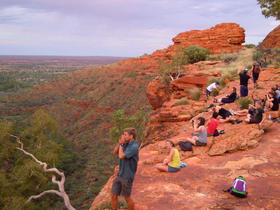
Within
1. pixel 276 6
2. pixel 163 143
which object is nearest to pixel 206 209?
pixel 163 143

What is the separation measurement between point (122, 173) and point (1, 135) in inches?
903

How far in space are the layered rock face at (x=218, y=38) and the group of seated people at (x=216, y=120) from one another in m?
20.8

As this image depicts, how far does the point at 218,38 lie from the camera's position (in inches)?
1368

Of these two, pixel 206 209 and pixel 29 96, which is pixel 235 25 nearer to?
pixel 206 209

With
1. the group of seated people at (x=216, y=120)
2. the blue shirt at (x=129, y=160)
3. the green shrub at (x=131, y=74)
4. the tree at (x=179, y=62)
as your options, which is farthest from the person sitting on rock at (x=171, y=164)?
the green shrub at (x=131, y=74)

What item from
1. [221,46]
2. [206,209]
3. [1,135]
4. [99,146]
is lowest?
[99,146]

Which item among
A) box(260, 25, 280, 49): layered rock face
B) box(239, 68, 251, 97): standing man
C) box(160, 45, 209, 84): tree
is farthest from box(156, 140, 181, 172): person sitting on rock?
box(260, 25, 280, 49): layered rock face

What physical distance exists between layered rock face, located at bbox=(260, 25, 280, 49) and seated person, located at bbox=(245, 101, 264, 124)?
59.8 feet

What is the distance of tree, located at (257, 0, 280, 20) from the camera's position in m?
20.2

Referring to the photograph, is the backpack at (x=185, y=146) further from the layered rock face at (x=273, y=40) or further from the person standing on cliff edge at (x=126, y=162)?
the layered rock face at (x=273, y=40)

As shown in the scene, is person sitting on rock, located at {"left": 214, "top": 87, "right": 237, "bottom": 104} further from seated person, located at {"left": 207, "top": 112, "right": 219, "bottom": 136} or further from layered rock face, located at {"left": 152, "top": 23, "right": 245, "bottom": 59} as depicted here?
layered rock face, located at {"left": 152, "top": 23, "right": 245, "bottom": 59}

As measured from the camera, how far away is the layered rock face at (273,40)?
27.8 m

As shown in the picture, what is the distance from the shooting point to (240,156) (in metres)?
8.89

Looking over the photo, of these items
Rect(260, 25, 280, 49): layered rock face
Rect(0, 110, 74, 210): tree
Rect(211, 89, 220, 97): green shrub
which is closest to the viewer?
Rect(211, 89, 220, 97): green shrub
